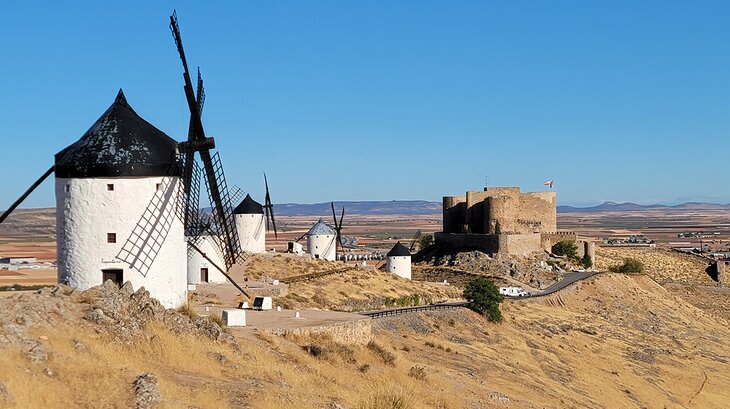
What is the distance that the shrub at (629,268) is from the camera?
61.1 meters

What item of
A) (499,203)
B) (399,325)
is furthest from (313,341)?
(499,203)

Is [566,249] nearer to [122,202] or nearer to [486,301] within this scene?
[486,301]

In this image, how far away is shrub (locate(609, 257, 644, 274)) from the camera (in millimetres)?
61094

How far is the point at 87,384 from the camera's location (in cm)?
1265

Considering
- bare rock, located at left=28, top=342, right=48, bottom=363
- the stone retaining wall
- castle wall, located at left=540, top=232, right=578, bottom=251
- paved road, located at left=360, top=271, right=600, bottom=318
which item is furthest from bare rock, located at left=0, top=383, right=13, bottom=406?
castle wall, located at left=540, top=232, right=578, bottom=251

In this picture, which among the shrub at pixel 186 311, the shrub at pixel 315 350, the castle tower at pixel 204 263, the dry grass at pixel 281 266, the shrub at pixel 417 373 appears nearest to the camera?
the shrub at pixel 315 350

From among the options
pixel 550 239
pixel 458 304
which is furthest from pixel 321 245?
pixel 550 239

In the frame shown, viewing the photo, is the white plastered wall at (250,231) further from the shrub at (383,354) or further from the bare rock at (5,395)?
Answer: the bare rock at (5,395)

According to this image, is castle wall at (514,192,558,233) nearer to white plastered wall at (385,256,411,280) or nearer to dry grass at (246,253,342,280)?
white plastered wall at (385,256,411,280)

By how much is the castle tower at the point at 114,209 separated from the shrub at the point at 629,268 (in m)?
47.0

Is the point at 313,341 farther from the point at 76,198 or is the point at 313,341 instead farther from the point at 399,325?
the point at 399,325

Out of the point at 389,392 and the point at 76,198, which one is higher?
the point at 76,198

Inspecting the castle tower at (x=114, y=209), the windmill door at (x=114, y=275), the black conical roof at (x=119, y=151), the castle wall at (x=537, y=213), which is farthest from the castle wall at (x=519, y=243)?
the windmill door at (x=114, y=275)

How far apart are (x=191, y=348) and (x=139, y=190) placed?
5460mm
